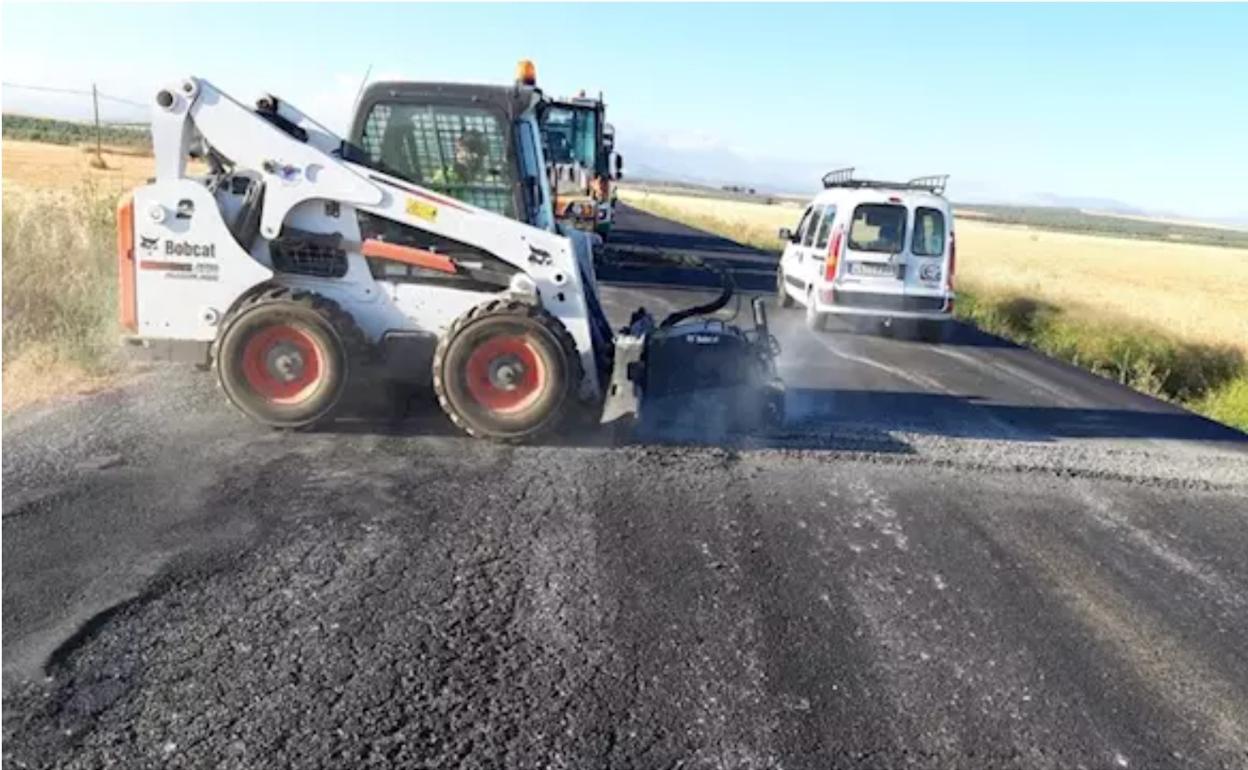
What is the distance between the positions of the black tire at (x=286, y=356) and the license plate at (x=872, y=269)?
7.95 metres

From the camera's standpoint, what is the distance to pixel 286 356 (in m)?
7.04

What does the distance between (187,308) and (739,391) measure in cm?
424

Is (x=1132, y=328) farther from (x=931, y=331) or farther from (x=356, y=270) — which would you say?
(x=356, y=270)

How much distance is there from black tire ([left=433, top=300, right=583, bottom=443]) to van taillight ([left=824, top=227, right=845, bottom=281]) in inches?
276

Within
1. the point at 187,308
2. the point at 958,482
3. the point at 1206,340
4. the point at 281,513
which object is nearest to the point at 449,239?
the point at 187,308

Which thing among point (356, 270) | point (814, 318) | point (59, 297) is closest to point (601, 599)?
point (356, 270)

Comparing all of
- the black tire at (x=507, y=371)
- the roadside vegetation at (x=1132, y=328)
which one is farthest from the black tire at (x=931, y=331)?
the black tire at (x=507, y=371)

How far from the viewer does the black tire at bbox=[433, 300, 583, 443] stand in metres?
6.96

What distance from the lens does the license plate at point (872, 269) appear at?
521 inches

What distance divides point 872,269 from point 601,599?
9.48 meters

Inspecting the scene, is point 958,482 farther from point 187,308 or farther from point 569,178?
point 569,178

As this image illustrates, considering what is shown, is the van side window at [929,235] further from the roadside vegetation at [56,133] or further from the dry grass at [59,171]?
the roadside vegetation at [56,133]

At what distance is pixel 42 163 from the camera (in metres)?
32.7

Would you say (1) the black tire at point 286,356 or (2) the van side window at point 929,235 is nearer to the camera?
(1) the black tire at point 286,356
